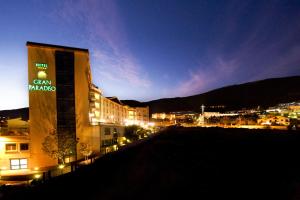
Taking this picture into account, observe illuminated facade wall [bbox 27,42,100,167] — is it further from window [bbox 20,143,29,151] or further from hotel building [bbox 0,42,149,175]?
window [bbox 20,143,29,151]

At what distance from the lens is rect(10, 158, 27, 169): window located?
118 feet

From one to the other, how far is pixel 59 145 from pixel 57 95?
830 centimetres

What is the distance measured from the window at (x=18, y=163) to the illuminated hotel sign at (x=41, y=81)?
11.2 m

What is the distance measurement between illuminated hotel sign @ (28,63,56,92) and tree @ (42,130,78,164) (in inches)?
287

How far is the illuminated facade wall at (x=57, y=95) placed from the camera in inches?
1499

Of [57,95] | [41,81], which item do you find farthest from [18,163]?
[41,81]

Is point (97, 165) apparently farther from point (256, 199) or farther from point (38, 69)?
point (38, 69)

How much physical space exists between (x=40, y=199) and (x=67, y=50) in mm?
33055

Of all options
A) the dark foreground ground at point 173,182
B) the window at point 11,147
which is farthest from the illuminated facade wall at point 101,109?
the dark foreground ground at point 173,182

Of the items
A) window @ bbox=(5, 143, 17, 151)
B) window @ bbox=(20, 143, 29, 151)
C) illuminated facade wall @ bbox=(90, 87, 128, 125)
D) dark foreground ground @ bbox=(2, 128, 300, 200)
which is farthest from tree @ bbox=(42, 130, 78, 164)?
dark foreground ground @ bbox=(2, 128, 300, 200)

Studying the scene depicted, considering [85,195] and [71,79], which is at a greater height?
[71,79]

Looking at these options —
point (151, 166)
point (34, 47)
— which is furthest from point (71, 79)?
point (151, 166)

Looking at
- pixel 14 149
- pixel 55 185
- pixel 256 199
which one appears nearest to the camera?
pixel 256 199

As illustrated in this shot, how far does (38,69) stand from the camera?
38312mm
